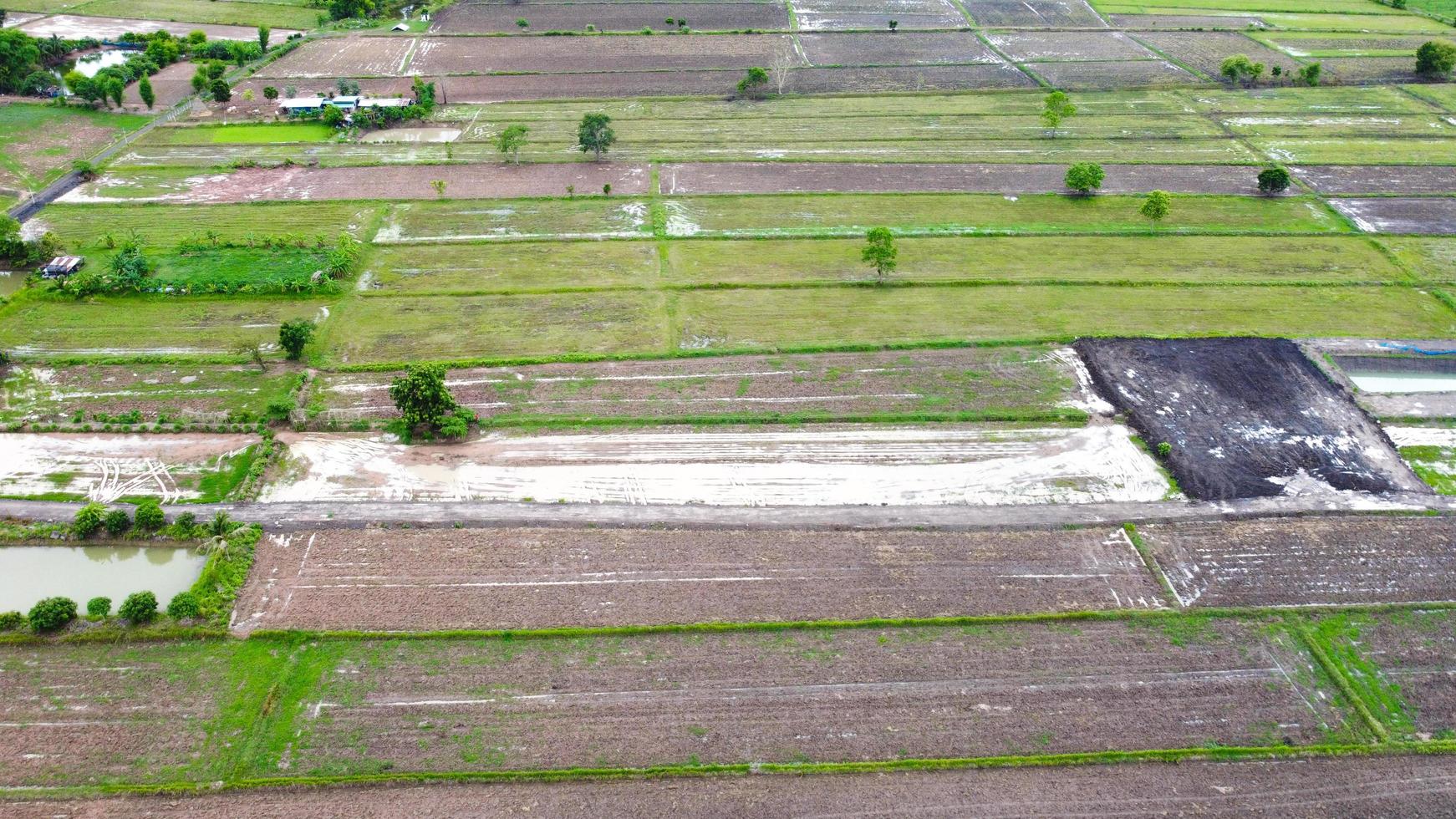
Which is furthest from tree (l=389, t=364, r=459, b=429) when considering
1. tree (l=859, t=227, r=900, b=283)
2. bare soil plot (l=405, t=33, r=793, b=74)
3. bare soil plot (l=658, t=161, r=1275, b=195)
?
bare soil plot (l=405, t=33, r=793, b=74)

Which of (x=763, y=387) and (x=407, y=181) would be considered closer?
(x=763, y=387)

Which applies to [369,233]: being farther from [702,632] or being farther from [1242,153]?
[1242,153]

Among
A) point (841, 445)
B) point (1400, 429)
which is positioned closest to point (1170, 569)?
point (841, 445)

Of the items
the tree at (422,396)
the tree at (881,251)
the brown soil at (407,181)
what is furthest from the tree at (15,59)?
the tree at (881,251)

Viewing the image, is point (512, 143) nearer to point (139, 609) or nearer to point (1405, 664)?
point (139, 609)

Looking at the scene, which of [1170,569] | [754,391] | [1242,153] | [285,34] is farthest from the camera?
[285,34]

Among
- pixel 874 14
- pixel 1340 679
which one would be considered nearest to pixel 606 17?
pixel 874 14
